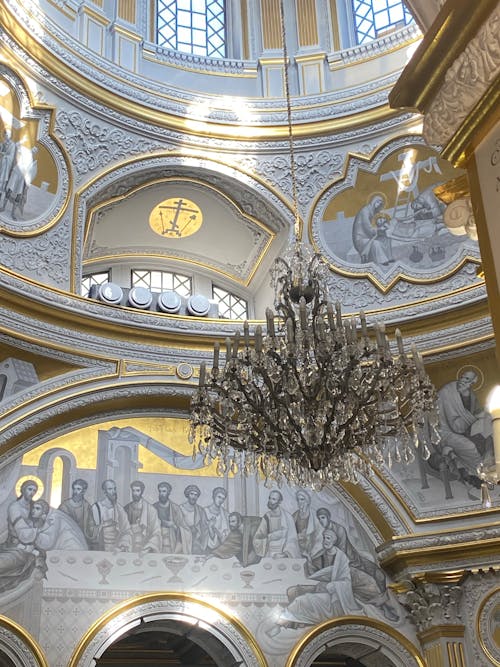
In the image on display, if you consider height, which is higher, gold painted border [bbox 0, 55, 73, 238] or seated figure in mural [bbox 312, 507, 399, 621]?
gold painted border [bbox 0, 55, 73, 238]

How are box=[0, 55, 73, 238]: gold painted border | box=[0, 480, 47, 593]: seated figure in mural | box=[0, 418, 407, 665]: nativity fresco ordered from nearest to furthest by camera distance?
box=[0, 480, 47, 593]: seated figure in mural → box=[0, 418, 407, 665]: nativity fresco → box=[0, 55, 73, 238]: gold painted border

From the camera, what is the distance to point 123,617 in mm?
11602

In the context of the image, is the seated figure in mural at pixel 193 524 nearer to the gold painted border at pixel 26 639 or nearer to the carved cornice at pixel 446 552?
the gold painted border at pixel 26 639

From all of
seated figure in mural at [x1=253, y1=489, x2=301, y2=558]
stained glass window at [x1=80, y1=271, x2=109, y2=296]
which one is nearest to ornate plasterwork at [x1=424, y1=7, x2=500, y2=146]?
seated figure in mural at [x1=253, y1=489, x2=301, y2=558]

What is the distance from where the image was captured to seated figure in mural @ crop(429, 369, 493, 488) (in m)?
13.0

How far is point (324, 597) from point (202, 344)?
13.5 feet

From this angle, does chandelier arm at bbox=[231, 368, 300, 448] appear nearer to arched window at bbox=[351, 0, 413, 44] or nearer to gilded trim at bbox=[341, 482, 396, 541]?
gilded trim at bbox=[341, 482, 396, 541]

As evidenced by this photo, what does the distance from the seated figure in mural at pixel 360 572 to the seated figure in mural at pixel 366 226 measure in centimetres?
Result: 435

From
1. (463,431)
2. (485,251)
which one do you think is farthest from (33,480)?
(485,251)

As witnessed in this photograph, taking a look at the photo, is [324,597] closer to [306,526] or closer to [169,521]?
[306,526]

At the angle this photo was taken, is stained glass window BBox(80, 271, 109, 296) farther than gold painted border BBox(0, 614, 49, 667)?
Yes

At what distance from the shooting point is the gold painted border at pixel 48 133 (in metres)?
11.9

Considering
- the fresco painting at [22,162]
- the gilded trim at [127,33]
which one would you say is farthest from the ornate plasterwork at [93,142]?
the gilded trim at [127,33]

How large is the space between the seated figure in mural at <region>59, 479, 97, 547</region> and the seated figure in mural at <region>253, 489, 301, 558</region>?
2424 mm
